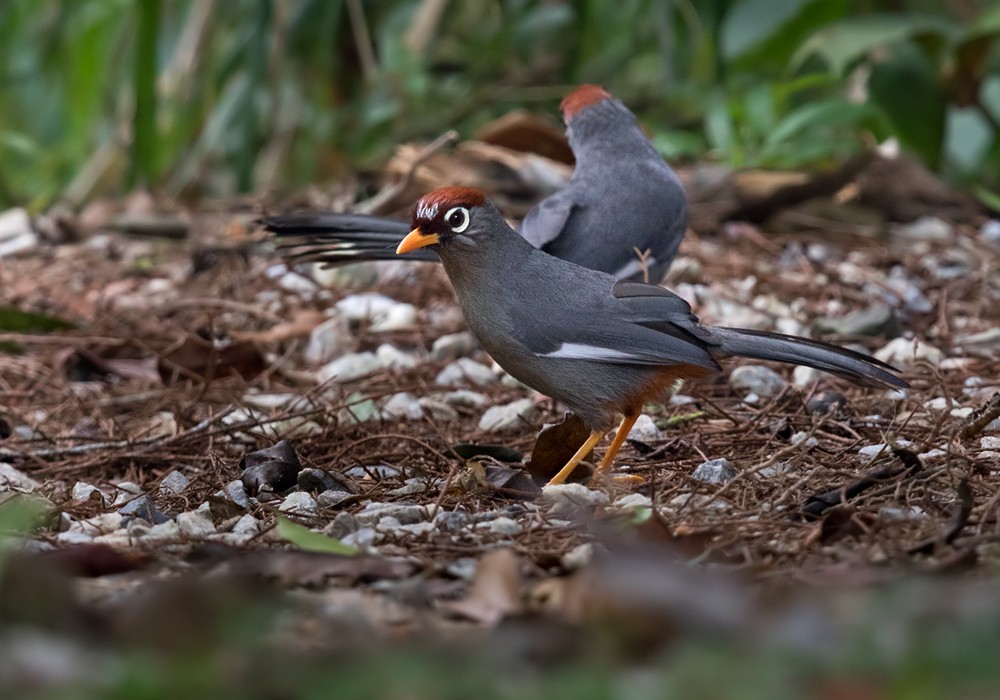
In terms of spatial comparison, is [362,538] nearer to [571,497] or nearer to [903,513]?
[571,497]

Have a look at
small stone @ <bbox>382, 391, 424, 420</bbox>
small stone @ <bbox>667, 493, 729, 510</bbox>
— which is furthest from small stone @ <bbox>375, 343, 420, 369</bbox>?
small stone @ <bbox>667, 493, 729, 510</bbox>

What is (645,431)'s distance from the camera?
3941 mm

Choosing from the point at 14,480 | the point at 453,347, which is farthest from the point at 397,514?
the point at 453,347

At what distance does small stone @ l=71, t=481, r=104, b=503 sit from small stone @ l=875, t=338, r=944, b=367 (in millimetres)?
2568

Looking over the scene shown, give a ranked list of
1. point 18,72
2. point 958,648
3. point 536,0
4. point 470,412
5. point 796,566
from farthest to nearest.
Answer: point 18,72, point 536,0, point 470,412, point 796,566, point 958,648

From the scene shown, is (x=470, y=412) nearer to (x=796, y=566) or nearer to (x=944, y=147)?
(x=796, y=566)

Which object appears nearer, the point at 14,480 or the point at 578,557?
the point at 578,557

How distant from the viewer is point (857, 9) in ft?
24.1

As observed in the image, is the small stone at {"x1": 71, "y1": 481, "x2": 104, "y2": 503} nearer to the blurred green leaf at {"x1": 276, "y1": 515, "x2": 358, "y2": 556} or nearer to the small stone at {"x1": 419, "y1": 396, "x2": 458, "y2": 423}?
the blurred green leaf at {"x1": 276, "y1": 515, "x2": 358, "y2": 556}

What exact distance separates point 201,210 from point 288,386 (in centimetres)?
280

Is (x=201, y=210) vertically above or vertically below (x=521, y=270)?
below

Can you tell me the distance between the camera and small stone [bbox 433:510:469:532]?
276 centimetres

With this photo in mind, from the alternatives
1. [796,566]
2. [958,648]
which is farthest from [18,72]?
Answer: [958,648]

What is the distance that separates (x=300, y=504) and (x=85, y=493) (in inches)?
26.8
